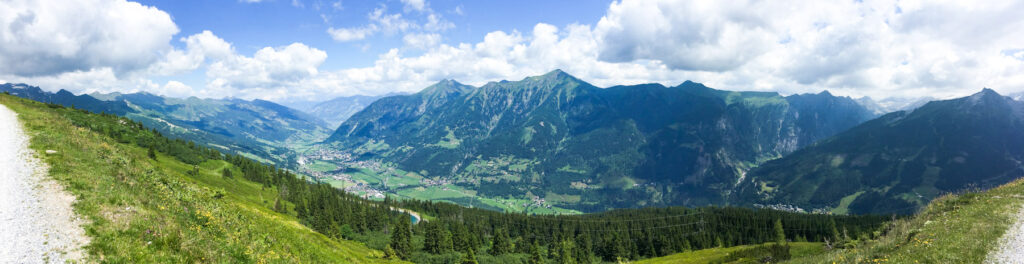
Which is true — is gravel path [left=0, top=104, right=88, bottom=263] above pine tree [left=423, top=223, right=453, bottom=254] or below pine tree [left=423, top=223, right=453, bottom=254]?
above

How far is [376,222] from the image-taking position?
5709 inches

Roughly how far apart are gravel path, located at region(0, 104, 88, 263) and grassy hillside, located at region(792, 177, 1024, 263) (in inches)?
1839

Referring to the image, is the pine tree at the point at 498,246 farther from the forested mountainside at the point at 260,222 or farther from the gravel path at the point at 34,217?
the gravel path at the point at 34,217

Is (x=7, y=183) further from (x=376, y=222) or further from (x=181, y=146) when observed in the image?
(x=181, y=146)

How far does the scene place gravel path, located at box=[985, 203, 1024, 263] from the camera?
24.1 m

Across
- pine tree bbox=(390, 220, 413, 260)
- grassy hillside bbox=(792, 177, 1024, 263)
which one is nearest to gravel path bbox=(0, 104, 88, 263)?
grassy hillside bbox=(792, 177, 1024, 263)

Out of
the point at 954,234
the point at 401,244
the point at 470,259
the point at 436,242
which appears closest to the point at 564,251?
the point at 470,259

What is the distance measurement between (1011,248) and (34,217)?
5803cm

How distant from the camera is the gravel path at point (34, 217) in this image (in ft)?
53.4

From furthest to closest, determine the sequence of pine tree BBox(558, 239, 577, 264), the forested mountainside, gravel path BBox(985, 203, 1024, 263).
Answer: pine tree BBox(558, 239, 577, 264)
gravel path BBox(985, 203, 1024, 263)
the forested mountainside

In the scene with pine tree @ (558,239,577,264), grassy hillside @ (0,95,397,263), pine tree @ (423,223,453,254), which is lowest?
pine tree @ (558,239,577,264)

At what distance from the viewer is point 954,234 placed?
96.2ft

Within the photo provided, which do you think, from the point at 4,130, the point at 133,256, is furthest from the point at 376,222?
the point at 133,256

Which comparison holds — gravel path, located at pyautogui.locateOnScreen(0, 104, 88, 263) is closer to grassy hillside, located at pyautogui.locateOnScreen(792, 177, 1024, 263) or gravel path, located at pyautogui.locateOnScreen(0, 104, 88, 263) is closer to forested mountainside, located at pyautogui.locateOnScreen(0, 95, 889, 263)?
forested mountainside, located at pyautogui.locateOnScreen(0, 95, 889, 263)
